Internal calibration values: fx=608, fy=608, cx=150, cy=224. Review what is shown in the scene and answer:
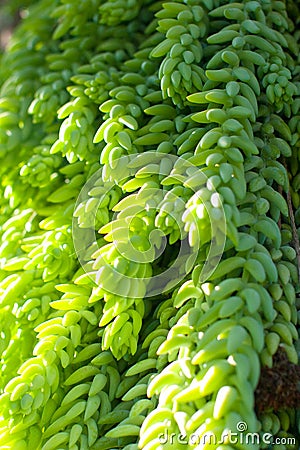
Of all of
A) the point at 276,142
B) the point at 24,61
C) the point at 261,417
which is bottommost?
the point at 261,417

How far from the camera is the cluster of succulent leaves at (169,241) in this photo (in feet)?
2.36

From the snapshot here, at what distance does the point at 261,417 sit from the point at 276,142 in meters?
0.39

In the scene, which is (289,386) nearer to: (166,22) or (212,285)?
(212,285)

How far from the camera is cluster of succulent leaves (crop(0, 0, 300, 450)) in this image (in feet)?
2.36

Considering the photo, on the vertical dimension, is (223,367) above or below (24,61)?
below

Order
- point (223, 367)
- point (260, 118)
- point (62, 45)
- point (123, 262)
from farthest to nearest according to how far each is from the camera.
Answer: point (62, 45) < point (260, 118) < point (123, 262) < point (223, 367)

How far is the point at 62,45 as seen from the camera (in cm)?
117

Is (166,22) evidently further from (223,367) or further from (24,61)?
(223,367)

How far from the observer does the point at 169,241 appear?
835 mm

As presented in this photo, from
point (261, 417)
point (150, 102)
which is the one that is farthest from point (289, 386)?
point (150, 102)

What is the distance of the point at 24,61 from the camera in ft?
4.02

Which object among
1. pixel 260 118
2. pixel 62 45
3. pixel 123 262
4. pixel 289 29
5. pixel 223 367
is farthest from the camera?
pixel 62 45

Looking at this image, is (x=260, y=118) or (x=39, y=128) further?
(x=39, y=128)

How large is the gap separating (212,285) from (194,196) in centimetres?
11
